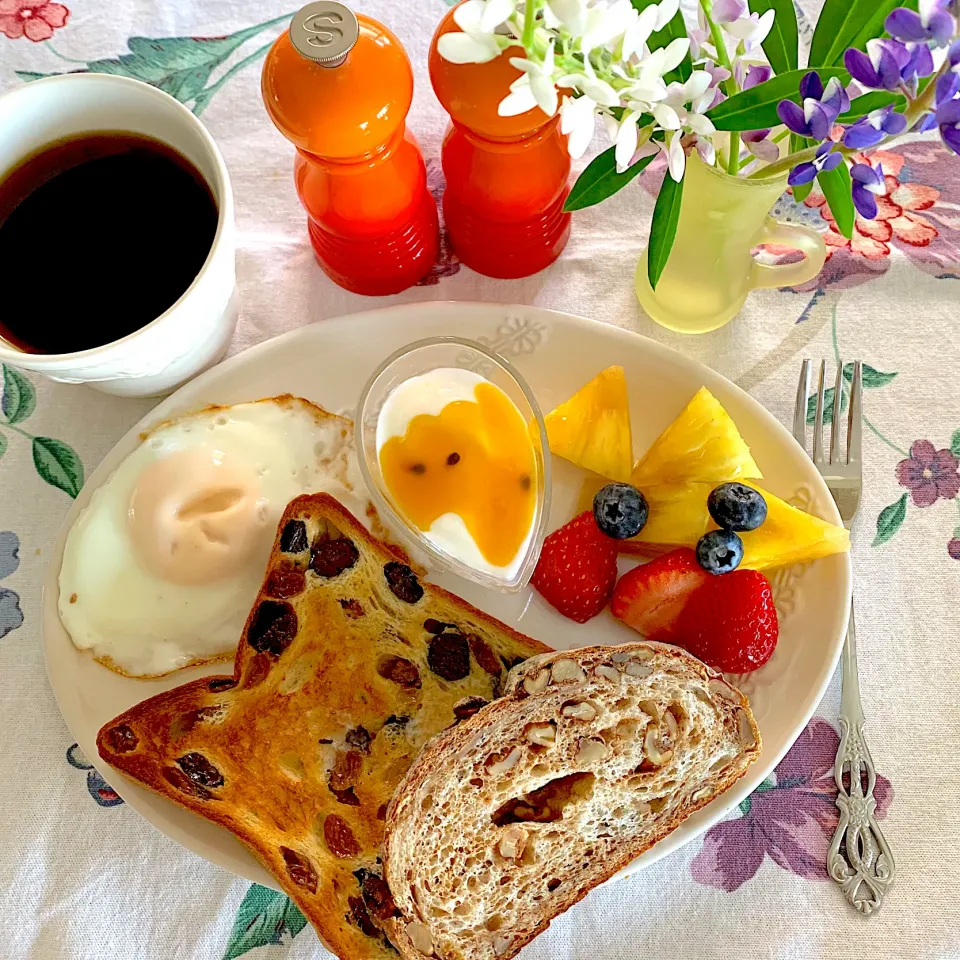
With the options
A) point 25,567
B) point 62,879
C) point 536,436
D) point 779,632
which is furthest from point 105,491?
point 779,632

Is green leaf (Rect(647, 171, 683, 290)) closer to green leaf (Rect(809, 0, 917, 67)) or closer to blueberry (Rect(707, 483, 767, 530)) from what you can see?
green leaf (Rect(809, 0, 917, 67))

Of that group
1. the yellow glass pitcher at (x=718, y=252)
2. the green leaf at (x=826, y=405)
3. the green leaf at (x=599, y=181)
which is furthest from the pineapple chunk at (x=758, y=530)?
the green leaf at (x=599, y=181)

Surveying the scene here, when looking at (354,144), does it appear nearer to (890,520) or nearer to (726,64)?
(726,64)

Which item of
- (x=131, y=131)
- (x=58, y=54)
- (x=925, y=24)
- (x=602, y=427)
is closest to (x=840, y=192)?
(x=925, y=24)

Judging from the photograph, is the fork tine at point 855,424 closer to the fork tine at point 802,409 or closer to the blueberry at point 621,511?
the fork tine at point 802,409

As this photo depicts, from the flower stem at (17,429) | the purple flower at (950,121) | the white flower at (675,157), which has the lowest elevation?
the flower stem at (17,429)
